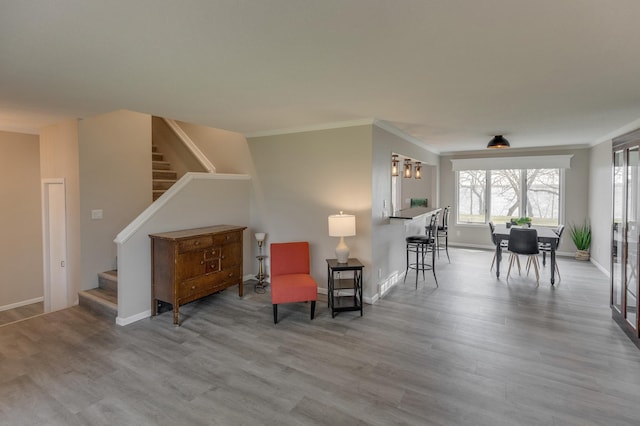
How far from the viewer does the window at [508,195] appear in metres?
7.68

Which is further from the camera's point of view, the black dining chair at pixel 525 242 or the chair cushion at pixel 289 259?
the black dining chair at pixel 525 242

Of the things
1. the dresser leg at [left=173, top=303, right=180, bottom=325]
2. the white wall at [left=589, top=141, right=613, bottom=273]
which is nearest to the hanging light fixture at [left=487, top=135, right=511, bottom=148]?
the white wall at [left=589, top=141, right=613, bottom=273]

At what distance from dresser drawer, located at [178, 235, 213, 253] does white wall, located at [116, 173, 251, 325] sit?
53cm

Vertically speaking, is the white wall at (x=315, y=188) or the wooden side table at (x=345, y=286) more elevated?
the white wall at (x=315, y=188)

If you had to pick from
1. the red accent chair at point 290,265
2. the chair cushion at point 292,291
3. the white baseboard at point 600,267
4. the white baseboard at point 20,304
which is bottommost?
the white baseboard at point 20,304

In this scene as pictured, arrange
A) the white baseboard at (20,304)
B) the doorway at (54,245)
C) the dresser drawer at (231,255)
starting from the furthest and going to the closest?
the white baseboard at (20,304) → the doorway at (54,245) → the dresser drawer at (231,255)

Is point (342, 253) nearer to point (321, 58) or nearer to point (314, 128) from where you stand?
point (314, 128)

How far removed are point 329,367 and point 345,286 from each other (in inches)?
53.3

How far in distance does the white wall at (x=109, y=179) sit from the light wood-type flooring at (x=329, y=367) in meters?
0.78

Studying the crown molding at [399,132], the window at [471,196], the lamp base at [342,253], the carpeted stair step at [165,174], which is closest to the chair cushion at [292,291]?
the lamp base at [342,253]

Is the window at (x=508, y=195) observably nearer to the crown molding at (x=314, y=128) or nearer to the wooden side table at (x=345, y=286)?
the crown molding at (x=314, y=128)

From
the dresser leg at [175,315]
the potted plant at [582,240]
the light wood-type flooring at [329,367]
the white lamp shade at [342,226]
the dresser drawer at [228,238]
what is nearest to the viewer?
the light wood-type flooring at [329,367]

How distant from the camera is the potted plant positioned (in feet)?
22.9

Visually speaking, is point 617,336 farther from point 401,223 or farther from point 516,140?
point 516,140
